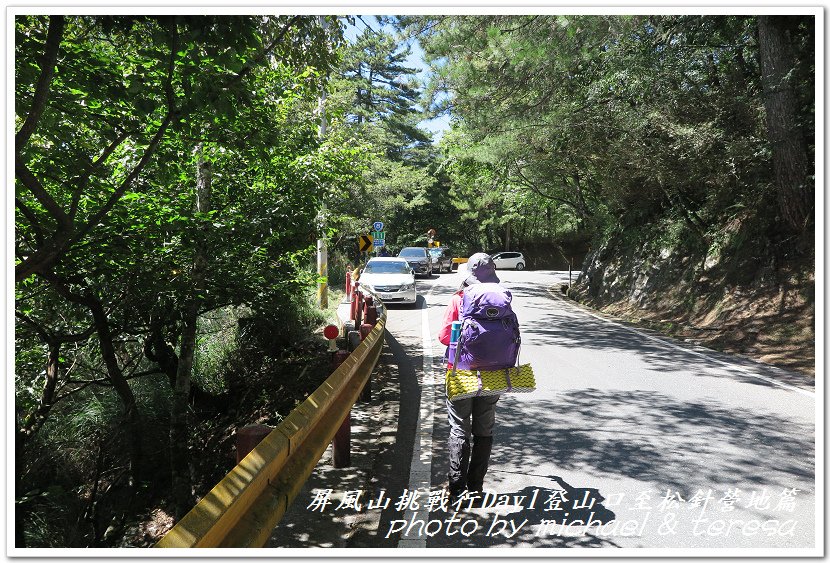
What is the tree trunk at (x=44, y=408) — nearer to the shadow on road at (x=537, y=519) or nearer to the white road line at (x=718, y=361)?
the shadow on road at (x=537, y=519)

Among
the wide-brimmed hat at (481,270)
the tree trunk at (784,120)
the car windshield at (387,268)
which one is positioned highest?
the tree trunk at (784,120)

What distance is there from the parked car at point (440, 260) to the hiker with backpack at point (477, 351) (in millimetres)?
35308

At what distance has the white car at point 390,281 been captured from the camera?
18859mm

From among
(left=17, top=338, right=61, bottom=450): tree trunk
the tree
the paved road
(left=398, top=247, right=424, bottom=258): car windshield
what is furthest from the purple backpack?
(left=398, top=247, right=424, bottom=258): car windshield

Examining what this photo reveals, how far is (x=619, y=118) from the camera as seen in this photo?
53.2 feet

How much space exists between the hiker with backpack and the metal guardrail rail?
924 millimetres

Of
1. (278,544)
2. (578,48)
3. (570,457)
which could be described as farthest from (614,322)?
(278,544)

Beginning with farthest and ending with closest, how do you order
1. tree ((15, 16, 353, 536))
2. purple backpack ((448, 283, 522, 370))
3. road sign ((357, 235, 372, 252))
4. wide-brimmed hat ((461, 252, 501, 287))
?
road sign ((357, 235, 372, 252))
wide-brimmed hat ((461, 252, 501, 287))
purple backpack ((448, 283, 522, 370))
tree ((15, 16, 353, 536))

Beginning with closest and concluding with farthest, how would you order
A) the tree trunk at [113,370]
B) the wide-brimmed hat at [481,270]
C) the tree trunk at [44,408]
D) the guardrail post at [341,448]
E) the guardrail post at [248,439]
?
1. the guardrail post at [248,439]
2. the wide-brimmed hat at [481,270]
3. the guardrail post at [341,448]
4. the tree trunk at [113,370]
5. the tree trunk at [44,408]

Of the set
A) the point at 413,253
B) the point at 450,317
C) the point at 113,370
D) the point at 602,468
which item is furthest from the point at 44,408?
the point at 413,253

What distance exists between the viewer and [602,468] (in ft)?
16.2

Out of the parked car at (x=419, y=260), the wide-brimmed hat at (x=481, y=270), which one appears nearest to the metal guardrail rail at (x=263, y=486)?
the wide-brimmed hat at (x=481, y=270)

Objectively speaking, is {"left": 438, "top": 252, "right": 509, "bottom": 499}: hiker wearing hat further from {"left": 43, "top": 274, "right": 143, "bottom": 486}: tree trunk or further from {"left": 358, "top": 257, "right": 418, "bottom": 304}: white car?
{"left": 358, "top": 257, "right": 418, "bottom": 304}: white car

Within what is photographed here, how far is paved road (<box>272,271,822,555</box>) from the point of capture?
3.89 m
